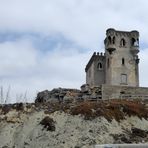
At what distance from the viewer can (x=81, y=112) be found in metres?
60.9

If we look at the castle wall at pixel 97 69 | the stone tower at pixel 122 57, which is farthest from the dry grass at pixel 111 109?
the castle wall at pixel 97 69

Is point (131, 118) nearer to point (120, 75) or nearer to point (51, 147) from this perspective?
point (51, 147)

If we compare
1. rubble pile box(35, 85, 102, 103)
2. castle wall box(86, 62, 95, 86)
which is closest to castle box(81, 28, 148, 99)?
castle wall box(86, 62, 95, 86)

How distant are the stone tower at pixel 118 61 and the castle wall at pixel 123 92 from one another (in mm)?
12742

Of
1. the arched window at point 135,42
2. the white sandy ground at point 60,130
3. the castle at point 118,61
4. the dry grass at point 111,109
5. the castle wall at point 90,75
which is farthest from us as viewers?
the castle wall at point 90,75

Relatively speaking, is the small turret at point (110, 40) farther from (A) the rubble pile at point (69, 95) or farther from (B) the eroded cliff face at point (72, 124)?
(B) the eroded cliff face at point (72, 124)

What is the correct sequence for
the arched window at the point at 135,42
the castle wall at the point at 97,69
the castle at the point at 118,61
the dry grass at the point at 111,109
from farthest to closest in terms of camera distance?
the castle wall at the point at 97,69
the arched window at the point at 135,42
the castle at the point at 118,61
the dry grass at the point at 111,109

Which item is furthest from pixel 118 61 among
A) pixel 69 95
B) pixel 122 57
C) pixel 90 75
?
pixel 69 95

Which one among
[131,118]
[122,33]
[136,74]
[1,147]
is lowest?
[1,147]

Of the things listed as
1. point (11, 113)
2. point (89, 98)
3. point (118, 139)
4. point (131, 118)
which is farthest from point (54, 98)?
point (118, 139)

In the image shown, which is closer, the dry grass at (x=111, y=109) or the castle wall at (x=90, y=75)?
the dry grass at (x=111, y=109)

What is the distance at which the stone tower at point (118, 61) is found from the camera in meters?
88.2

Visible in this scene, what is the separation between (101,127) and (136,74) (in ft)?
109

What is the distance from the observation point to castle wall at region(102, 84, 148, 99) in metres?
72.2
